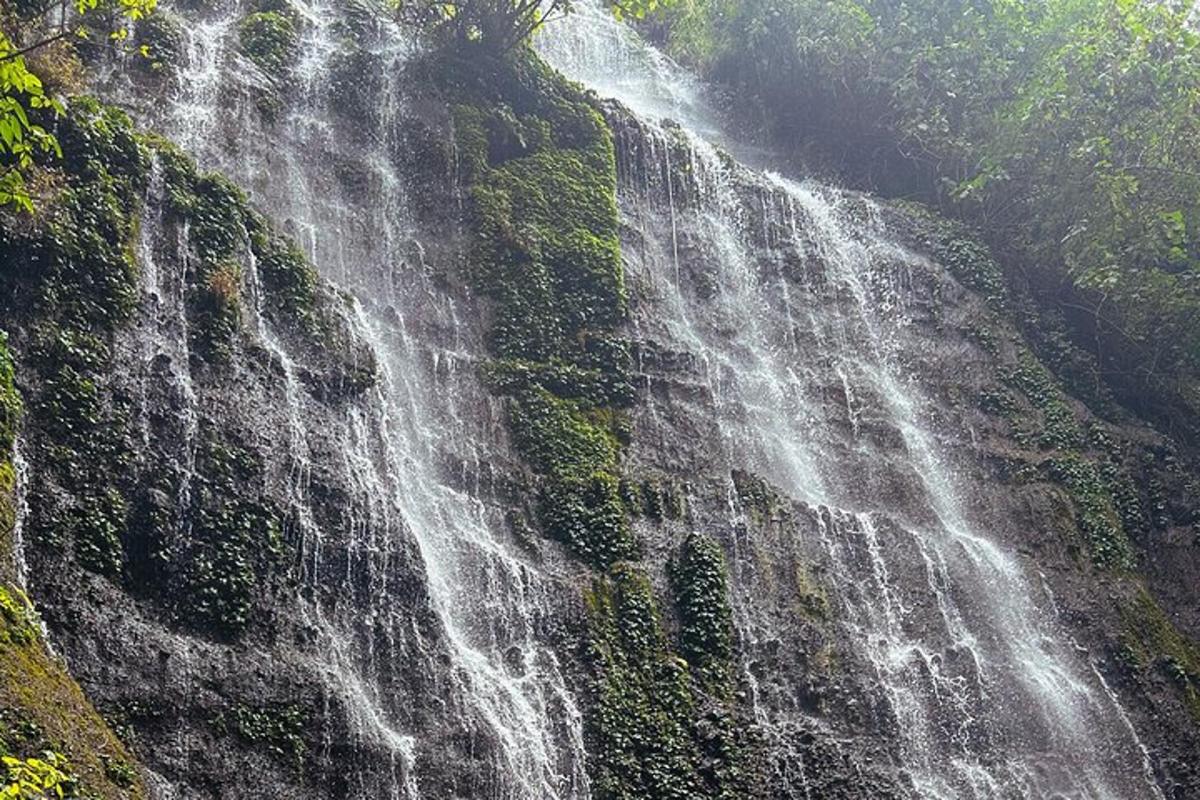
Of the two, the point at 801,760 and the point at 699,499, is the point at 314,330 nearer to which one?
the point at 699,499

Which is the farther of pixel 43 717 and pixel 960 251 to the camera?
pixel 960 251

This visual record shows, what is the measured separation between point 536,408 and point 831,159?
1297cm

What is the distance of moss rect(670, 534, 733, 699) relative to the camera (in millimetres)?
13117

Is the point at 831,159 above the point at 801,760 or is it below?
above

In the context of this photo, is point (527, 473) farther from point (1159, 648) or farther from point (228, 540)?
point (1159, 648)

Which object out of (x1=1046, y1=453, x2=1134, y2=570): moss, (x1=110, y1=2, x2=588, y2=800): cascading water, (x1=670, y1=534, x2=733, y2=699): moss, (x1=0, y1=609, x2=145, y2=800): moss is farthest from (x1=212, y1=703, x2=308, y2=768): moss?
(x1=1046, y1=453, x2=1134, y2=570): moss

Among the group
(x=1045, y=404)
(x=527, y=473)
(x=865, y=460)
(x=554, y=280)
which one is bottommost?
(x=527, y=473)

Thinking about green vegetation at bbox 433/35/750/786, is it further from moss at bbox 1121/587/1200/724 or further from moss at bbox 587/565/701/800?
moss at bbox 1121/587/1200/724

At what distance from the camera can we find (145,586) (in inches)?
411

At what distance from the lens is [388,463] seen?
43.7 feet

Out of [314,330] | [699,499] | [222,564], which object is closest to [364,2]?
[314,330]

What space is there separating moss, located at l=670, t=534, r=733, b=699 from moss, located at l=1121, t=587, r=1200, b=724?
5.83 meters

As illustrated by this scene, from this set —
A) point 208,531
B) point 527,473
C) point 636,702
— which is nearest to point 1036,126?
point 527,473

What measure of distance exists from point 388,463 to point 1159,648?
10953mm
